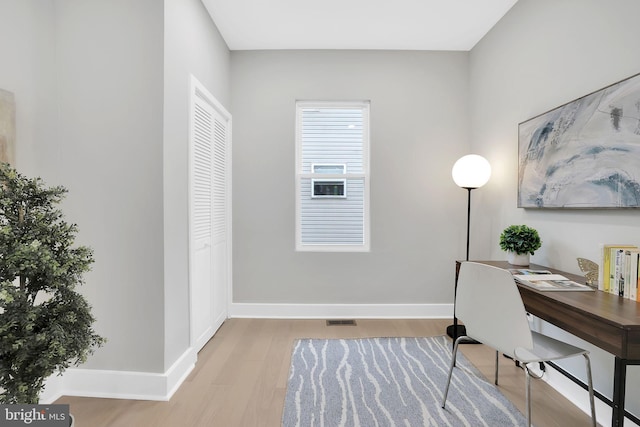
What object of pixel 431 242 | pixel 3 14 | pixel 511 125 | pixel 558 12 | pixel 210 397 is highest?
pixel 558 12

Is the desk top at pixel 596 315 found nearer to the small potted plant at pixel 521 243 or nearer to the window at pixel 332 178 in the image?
the small potted plant at pixel 521 243

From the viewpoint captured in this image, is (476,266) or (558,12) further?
(558,12)

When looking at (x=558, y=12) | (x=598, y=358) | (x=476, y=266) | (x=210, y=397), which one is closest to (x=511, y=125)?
(x=558, y=12)

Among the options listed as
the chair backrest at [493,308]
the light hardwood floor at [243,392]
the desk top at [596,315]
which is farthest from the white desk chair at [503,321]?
the light hardwood floor at [243,392]

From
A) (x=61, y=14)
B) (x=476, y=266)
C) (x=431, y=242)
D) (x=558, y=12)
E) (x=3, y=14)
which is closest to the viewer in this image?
(x=3, y=14)

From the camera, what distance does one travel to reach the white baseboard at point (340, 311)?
335 centimetres

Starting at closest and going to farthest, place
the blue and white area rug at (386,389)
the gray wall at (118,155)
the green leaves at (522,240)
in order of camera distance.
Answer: the blue and white area rug at (386,389)
the gray wall at (118,155)
the green leaves at (522,240)

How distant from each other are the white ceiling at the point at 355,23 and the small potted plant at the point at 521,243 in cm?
187

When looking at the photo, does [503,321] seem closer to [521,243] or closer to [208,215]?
[521,243]

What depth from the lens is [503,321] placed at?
153 cm

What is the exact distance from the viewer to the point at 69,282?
122 cm

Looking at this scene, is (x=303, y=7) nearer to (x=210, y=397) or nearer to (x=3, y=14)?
(x=3, y=14)

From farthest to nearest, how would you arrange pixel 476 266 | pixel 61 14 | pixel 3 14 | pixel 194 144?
pixel 194 144
pixel 61 14
pixel 476 266
pixel 3 14

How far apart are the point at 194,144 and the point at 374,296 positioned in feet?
7.57
